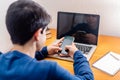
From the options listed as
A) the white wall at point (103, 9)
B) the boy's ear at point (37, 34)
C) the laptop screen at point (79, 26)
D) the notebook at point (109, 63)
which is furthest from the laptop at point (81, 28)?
the boy's ear at point (37, 34)

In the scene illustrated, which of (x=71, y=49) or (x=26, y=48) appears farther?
(x=71, y=49)

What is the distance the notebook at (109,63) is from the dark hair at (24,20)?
57cm

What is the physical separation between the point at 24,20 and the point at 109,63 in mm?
707

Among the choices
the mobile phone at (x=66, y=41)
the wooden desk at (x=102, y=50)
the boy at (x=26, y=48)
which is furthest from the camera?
the mobile phone at (x=66, y=41)

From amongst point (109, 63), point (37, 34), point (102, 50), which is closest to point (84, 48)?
point (102, 50)

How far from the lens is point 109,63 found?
4.45 feet

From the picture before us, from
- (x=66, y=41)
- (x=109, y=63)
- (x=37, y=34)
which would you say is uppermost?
(x=37, y=34)

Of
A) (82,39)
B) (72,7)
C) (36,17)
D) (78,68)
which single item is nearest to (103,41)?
(82,39)

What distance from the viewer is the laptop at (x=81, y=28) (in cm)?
152

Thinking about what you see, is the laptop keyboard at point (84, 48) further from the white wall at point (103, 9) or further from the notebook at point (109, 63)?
the white wall at point (103, 9)

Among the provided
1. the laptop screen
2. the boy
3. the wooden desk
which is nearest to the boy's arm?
the boy

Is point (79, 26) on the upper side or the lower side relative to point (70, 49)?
upper

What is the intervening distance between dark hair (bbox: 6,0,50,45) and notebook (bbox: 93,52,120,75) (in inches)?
22.3

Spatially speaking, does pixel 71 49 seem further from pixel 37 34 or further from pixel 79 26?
pixel 37 34
